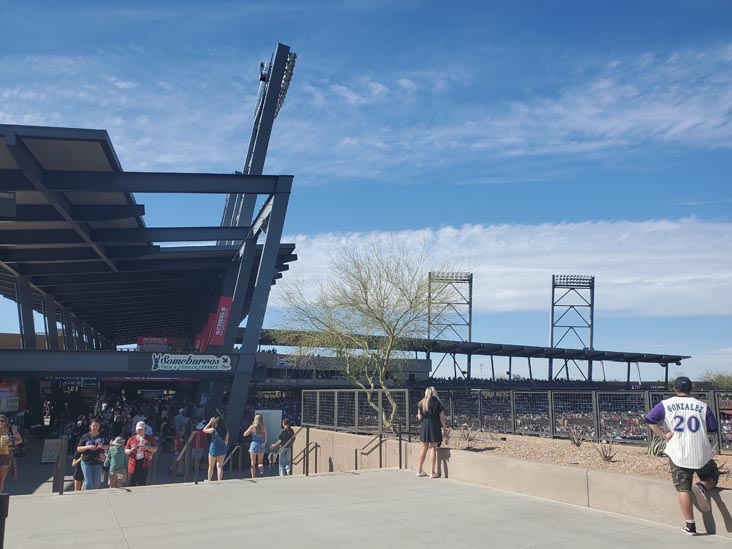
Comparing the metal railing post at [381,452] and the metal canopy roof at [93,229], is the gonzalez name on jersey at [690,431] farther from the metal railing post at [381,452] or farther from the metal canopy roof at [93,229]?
the metal canopy roof at [93,229]

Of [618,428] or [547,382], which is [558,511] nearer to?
[618,428]

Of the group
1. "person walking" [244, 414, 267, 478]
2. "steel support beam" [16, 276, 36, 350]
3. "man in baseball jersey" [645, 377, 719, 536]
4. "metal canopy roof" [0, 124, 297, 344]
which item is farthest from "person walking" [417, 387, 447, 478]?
"steel support beam" [16, 276, 36, 350]

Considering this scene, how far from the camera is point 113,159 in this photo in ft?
61.8

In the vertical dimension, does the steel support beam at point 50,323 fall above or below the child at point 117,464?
above

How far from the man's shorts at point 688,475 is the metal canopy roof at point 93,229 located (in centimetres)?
1580

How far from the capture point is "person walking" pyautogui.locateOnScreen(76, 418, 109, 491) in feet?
38.1

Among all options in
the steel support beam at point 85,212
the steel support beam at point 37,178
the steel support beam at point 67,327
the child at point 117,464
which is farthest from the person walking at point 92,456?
the steel support beam at point 67,327

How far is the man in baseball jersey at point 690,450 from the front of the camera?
6340 mm

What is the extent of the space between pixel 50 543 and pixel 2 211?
8.21 m

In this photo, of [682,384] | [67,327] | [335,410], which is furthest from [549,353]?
[682,384]

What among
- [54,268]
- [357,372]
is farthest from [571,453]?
[54,268]

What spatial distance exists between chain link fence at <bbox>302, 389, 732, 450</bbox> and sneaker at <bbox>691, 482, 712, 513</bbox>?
5.39m

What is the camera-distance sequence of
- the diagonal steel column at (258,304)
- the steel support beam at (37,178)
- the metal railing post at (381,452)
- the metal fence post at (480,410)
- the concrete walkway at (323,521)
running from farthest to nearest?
the diagonal steel column at (258,304) → the metal fence post at (480,410) → the steel support beam at (37,178) → the metal railing post at (381,452) → the concrete walkway at (323,521)

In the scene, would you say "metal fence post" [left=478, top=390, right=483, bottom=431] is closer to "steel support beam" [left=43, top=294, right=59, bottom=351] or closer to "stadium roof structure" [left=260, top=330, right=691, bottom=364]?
"stadium roof structure" [left=260, top=330, right=691, bottom=364]
